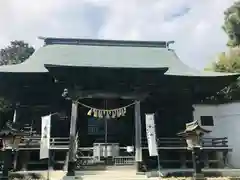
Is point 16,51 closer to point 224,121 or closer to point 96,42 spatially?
point 96,42

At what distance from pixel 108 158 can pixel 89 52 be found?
1047 centimetres

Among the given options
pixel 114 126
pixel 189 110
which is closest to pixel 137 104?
pixel 114 126

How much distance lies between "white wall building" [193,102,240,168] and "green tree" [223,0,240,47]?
9173mm

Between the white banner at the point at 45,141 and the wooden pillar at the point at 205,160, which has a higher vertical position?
the white banner at the point at 45,141

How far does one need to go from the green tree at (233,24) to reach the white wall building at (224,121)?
917cm

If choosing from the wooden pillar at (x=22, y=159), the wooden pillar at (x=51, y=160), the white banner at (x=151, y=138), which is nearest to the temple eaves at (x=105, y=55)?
the white banner at (x=151, y=138)

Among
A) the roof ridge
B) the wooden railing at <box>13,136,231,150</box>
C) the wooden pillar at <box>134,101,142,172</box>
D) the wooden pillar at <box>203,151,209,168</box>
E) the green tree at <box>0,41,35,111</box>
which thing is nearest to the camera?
the wooden pillar at <box>134,101,142,172</box>

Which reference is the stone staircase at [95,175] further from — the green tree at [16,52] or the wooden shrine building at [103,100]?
the green tree at [16,52]

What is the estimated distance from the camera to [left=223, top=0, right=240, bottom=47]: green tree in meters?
28.3

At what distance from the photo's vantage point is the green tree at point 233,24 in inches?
1113

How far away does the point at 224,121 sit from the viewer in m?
22.9

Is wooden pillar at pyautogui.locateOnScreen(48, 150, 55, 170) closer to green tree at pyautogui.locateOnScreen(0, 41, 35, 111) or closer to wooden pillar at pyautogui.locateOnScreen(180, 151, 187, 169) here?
wooden pillar at pyautogui.locateOnScreen(180, 151, 187, 169)

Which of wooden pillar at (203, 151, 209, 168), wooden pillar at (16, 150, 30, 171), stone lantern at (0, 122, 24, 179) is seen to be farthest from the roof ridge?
stone lantern at (0, 122, 24, 179)

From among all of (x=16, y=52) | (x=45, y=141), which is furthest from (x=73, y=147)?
(x=16, y=52)
